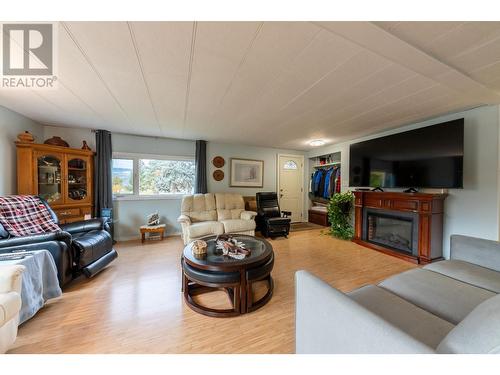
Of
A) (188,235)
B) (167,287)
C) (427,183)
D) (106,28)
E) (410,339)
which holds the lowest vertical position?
(167,287)

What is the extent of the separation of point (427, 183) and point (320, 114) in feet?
5.98

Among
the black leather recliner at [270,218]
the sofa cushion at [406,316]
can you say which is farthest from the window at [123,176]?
the sofa cushion at [406,316]

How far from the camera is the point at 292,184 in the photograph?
534 cm

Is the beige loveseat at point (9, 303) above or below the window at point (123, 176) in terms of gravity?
below

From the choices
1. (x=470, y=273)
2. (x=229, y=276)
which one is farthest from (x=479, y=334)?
→ (x=229, y=276)

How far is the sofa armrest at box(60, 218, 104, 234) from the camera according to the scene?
7.80ft

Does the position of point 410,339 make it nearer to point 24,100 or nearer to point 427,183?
point 427,183

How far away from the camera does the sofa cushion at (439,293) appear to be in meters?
1.03

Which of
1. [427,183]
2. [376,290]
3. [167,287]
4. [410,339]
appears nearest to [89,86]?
[167,287]

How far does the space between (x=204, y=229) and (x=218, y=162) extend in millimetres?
1822

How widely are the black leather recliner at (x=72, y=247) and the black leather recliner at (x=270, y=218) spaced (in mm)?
2605

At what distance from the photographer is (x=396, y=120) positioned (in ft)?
9.30

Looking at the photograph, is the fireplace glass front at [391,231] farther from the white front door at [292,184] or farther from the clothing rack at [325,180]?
the white front door at [292,184]

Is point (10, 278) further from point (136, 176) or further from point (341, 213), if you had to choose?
point (341, 213)
